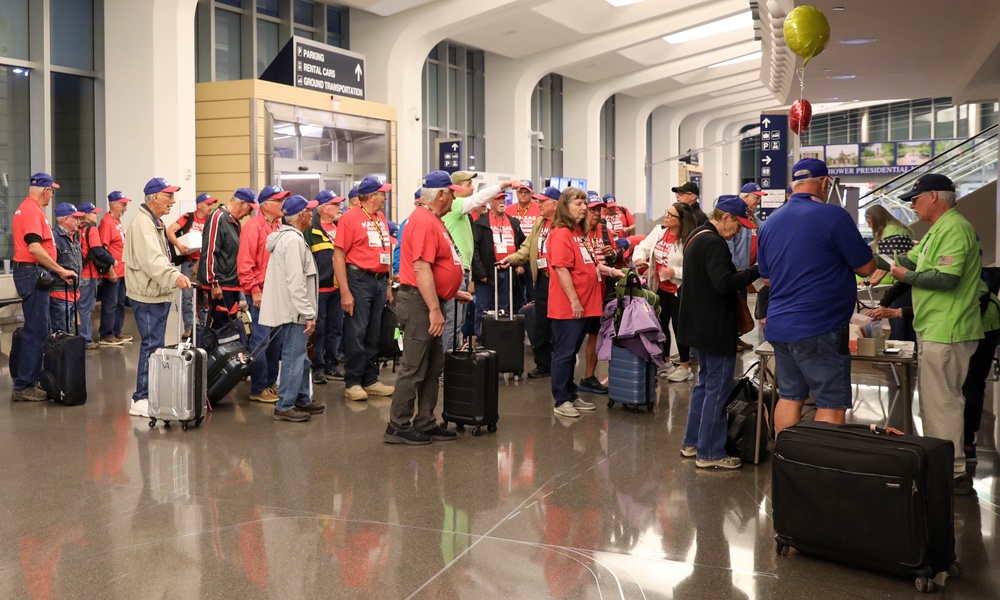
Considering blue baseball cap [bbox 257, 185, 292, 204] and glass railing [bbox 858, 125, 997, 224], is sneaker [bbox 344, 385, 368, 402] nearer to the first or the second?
blue baseball cap [bbox 257, 185, 292, 204]

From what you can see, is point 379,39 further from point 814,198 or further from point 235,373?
point 814,198

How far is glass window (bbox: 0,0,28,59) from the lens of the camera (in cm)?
1223

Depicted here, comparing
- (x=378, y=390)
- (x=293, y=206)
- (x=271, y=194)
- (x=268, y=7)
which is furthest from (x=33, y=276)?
(x=268, y=7)

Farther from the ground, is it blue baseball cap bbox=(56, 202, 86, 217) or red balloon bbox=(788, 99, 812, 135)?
red balloon bbox=(788, 99, 812, 135)

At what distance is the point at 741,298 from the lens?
5.25 metres

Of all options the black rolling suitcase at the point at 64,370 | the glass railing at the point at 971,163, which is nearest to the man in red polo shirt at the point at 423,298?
the black rolling suitcase at the point at 64,370

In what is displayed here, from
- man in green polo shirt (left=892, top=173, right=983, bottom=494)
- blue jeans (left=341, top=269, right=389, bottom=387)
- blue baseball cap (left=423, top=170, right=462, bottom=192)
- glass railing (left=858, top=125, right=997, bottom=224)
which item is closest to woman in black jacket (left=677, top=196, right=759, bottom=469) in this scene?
man in green polo shirt (left=892, top=173, right=983, bottom=494)

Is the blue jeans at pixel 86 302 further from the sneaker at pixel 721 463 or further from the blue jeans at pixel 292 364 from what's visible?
the sneaker at pixel 721 463

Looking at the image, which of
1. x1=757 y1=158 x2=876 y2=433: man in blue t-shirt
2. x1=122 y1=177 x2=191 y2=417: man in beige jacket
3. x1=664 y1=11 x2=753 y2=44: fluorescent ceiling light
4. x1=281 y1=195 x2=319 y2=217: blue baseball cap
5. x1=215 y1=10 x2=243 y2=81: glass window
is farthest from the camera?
x1=664 y1=11 x2=753 y2=44: fluorescent ceiling light

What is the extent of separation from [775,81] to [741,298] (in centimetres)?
673

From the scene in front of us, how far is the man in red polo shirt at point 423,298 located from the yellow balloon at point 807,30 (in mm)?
2450

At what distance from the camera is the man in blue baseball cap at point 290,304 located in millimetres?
6402

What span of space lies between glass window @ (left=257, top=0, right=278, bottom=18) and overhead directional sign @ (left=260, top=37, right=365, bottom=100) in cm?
227

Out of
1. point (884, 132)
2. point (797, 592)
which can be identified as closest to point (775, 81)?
point (797, 592)
